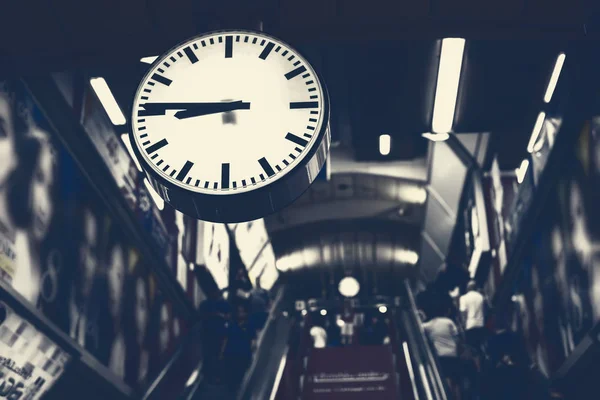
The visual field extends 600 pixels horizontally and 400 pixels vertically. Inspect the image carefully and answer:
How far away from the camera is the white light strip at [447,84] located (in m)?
7.08

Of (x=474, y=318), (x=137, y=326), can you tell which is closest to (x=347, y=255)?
(x=474, y=318)

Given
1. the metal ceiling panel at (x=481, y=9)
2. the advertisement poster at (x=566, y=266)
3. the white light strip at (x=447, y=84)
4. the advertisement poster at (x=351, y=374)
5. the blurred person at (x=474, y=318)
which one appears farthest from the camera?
the blurred person at (x=474, y=318)

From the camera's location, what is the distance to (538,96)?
7242 millimetres

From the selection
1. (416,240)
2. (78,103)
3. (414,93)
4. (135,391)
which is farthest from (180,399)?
(416,240)

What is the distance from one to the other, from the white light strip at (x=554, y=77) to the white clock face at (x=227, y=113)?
3.84m

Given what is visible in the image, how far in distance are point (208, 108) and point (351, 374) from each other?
499cm

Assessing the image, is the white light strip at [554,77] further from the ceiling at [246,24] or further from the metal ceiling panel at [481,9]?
the metal ceiling panel at [481,9]

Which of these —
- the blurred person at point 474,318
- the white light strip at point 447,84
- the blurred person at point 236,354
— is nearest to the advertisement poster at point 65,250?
the blurred person at point 236,354

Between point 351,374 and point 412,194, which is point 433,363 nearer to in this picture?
point 351,374

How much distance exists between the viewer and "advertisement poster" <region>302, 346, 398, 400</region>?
289 inches

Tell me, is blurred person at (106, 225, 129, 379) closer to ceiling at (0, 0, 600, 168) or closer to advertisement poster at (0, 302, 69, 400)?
advertisement poster at (0, 302, 69, 400)

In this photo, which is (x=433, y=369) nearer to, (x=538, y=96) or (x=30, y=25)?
(x=538, y=96)

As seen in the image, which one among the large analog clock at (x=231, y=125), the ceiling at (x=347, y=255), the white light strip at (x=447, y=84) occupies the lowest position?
the large analog clock at (x=231, y=125)

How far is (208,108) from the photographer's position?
3.71 m
